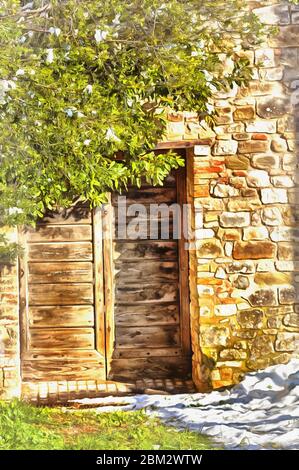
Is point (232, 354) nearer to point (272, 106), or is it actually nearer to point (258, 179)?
point (258, 179)

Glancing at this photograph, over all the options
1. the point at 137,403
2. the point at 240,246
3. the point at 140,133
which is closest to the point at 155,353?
A: the point at 137,403

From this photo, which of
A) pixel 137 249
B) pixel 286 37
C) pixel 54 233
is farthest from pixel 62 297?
pixel 286 37

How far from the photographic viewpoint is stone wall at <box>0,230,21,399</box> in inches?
296

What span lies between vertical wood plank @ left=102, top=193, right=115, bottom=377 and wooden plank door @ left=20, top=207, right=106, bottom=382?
0.05 metres

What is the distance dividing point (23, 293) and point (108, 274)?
844mm

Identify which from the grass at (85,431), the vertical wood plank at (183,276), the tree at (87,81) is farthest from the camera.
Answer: the vertical wood plank at (183,276)

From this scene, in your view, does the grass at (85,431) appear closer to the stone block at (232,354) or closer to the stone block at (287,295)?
the stone block at (232,354)

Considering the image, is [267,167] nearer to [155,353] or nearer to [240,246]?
[240,246]

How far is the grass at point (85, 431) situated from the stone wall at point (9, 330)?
36cm

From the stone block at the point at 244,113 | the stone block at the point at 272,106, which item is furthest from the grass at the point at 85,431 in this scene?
the stone block at the point at 272,106

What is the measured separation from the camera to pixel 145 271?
27.0 feet

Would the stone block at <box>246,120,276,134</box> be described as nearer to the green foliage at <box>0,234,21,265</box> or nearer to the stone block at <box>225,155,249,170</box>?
the stone block at <box>225,155,249,170</box>

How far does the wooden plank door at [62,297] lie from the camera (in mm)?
8125

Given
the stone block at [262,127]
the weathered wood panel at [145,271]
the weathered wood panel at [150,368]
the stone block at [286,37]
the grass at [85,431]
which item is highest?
the stone block at [286,37]
